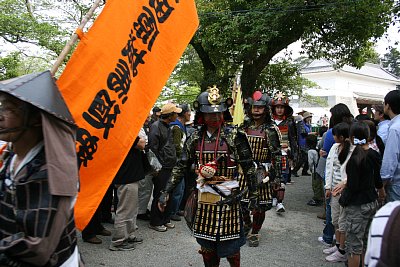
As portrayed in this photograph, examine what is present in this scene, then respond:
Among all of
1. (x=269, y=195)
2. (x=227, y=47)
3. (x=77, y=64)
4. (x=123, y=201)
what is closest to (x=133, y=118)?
(x=77, y=64)

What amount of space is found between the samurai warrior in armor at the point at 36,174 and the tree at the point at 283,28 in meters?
10.3

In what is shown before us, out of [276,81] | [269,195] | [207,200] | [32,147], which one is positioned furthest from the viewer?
[276,81]

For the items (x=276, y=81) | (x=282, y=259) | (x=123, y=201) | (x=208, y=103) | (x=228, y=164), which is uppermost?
(x=276, y=81)

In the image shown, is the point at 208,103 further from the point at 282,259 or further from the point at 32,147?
the point at 282,259

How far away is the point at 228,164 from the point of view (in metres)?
3.70

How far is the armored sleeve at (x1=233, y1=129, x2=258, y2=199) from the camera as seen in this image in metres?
3.74

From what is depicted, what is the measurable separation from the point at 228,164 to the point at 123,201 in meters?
2.16

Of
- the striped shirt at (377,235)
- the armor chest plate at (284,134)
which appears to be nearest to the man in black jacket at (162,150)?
the armor chest plate at (284,134)

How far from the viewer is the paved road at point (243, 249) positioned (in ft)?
15.9

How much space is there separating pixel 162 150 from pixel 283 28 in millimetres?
Answer: 7682

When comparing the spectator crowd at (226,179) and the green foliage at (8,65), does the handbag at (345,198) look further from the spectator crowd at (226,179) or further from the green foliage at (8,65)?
the green foliage at (8,65)

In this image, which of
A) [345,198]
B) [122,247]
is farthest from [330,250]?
[122,247]

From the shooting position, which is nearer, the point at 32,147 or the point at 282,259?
the point at 32,147

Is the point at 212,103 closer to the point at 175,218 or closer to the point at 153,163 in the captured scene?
the point at 153,163
